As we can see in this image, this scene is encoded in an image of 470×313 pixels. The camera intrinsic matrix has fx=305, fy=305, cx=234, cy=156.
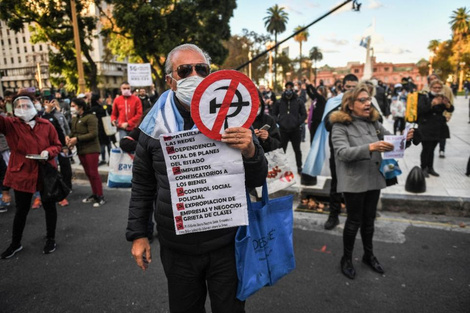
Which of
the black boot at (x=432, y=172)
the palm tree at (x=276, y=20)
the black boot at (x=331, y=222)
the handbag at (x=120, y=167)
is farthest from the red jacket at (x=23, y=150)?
the palm tree at (x=276, y=20)

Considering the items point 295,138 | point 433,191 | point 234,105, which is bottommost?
point 433,191

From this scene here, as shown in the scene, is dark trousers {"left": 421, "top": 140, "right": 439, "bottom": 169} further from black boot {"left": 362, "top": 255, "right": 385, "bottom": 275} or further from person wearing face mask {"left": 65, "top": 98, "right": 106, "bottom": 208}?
person wearing face mask {"left": 65, "top": 98, "right": 106, "bottom": 208}

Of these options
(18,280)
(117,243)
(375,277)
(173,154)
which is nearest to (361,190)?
(375,277)

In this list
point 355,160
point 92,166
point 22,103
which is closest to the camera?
point 355,160

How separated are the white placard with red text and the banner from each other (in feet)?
29.1

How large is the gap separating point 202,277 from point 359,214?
2.02m

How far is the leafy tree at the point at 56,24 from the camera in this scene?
15.9 m

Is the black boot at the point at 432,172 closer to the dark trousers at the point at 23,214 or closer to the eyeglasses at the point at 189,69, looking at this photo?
the eyeglasses at the point at 189,69

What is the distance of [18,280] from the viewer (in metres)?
3.36

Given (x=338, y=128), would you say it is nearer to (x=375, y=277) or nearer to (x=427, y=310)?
(x=375, y=277)

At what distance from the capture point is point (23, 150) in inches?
149

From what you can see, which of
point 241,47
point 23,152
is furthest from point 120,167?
point 241,47

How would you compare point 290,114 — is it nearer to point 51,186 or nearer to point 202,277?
point 51,186

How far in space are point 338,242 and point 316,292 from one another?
3.82 ft
